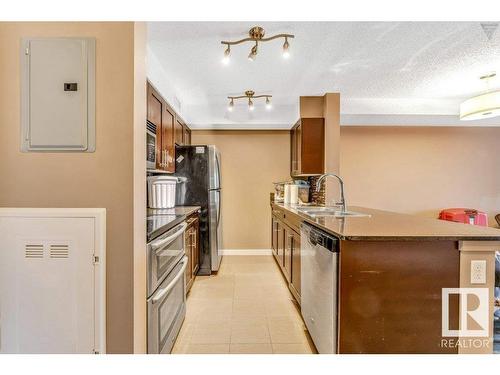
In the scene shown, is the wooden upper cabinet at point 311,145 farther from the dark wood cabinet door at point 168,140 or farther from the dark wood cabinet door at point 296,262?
the dark wood cabinet door at point 168,140

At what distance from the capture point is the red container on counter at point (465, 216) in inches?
179

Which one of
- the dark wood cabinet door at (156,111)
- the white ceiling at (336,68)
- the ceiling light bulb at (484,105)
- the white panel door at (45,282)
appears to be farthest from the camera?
the ceiling light bulb at (484,105)

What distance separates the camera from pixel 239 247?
5062 mm

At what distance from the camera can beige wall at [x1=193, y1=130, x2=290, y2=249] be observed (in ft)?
16.6

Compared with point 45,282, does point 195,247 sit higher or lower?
lower

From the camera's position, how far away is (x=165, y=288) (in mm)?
1779

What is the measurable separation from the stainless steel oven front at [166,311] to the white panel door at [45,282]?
343 millimetres

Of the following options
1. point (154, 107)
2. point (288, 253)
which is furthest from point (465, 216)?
point (154, 107)

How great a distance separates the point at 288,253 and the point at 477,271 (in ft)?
6.17

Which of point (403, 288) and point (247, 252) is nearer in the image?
point (403, 288)

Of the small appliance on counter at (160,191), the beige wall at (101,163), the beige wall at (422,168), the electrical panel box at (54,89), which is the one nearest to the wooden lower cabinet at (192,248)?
the small appliance on counter at (160,191)

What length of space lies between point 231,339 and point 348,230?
52.2 inches

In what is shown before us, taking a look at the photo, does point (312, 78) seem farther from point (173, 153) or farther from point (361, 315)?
point (361, 315)

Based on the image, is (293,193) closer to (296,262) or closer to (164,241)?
(296,262)
